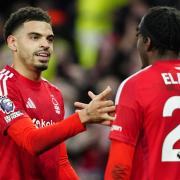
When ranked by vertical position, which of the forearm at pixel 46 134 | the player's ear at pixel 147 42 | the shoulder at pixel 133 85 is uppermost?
the player's ear at pixel 147 42

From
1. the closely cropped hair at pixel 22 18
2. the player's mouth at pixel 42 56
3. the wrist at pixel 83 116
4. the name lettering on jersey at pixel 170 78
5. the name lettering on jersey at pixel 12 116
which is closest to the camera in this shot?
the name lettering on jersey at pixel 170 78

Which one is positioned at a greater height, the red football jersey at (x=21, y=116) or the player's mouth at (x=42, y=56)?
the player's mouth at (x=42, y=56)

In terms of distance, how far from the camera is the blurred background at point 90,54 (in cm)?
1172

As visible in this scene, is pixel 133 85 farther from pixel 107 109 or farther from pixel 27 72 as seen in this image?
pixel 27 72

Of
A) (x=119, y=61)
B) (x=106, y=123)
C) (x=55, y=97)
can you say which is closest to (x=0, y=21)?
(x=119, y=61)

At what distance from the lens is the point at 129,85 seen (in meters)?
6.35

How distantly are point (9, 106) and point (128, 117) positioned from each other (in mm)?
1118

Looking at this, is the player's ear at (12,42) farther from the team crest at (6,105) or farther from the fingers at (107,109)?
the fingers at (107,109)

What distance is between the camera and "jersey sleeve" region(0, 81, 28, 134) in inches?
272

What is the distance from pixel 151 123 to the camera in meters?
6.25

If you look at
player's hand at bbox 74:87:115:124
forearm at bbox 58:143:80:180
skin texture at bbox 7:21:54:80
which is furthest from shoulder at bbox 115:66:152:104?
forearm at bbox 58:143:80:180

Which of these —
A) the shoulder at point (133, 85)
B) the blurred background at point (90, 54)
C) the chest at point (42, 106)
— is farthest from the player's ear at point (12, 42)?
the blurred background at point (90, 54)

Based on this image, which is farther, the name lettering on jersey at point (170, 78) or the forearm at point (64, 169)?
the forearm at point (64, 169)

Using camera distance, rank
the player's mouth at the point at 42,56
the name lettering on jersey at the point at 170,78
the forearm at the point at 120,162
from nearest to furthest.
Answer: the forearm at the point at 120,162 < the name lettering on jersey at the point at 170,78 < the player's mouth at the point at 42,56
